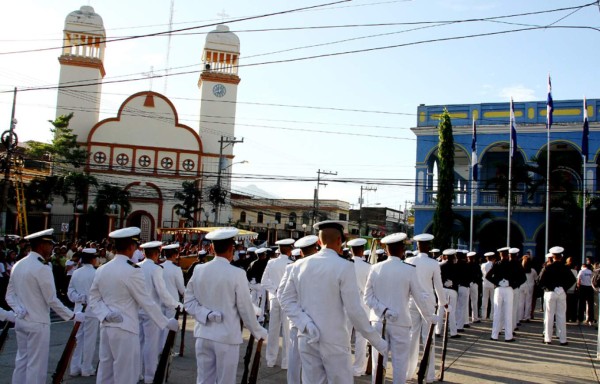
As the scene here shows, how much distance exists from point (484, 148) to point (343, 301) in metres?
29.0

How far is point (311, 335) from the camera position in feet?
17.0

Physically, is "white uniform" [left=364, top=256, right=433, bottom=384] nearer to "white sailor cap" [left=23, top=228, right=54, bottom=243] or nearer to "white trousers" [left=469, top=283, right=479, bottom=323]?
"white sailor cap" [left=23, top=228, right=54, bottom=243]

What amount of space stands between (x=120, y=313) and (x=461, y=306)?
10806 mm

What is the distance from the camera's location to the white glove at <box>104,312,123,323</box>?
5.90 m

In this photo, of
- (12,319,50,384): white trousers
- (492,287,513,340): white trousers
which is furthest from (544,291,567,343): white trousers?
(12,319,50,384): white trousers

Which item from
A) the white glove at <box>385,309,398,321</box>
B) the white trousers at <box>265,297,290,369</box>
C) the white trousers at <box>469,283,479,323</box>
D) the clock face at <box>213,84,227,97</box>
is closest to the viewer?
the white glove at <box>385,309,398,321</box>

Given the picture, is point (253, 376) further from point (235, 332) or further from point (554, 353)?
point (554, 353)

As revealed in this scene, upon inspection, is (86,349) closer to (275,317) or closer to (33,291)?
(33,291)

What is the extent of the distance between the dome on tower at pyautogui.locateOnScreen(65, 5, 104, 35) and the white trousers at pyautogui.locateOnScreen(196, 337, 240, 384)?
6093cm

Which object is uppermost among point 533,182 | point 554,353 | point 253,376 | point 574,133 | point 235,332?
point 574,133

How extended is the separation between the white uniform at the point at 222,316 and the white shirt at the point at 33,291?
1.75 metres

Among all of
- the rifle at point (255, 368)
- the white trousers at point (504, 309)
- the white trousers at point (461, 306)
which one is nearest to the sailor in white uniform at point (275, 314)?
the rifle at point (255, 368)

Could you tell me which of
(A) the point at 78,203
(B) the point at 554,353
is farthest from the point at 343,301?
(A) the point at 78,203

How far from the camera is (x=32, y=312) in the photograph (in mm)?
6582
